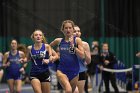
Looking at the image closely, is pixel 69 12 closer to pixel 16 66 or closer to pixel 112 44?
pixel 112 44

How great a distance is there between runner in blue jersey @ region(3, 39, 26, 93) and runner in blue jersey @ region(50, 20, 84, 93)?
14.3 ft

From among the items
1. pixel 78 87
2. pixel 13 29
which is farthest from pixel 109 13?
pixel 78 87

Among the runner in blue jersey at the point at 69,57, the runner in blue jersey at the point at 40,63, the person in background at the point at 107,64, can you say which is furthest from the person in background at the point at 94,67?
the runner in blue jersey at the point at 69,57

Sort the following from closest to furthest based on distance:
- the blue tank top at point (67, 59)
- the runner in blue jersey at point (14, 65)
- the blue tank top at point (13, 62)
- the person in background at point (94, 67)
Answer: the blue tank top at point (67, 59) → the runner in blue jersey at point (14, 65) → the blue tank top at point (13, 62) → the person in background at point (94, 67)

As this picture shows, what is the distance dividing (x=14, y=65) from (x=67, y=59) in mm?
4960

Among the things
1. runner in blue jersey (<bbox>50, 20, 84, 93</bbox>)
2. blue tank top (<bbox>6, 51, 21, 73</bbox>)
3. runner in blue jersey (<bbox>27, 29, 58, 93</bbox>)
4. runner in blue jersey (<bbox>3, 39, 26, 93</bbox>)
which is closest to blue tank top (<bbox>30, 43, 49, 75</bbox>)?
runner in blue jersey (<bbox>27, 29, 58, 93</bbox>)

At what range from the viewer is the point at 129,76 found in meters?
17.7

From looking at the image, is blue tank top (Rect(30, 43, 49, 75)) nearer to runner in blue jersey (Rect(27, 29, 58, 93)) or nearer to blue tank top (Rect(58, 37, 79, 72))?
runner in blue jersey (Rect(27, 29, 58, 93))

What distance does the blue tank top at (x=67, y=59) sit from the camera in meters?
9.13

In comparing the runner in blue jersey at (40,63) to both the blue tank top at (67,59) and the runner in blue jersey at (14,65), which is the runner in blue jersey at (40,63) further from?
the runner in blue jersey at (14,65)

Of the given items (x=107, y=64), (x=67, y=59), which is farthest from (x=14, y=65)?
(x=67, y=59)

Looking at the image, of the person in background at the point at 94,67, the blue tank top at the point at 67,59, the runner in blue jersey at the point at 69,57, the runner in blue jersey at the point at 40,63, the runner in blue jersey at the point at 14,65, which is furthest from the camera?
the person in background at the point at 94,67

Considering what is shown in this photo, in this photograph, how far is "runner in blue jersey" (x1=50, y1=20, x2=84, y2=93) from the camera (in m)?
9.00

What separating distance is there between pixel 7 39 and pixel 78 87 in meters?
14.4
